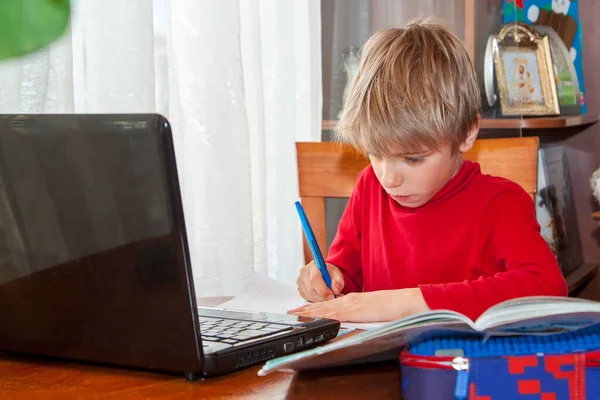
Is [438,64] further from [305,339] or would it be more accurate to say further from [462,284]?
[305,339]

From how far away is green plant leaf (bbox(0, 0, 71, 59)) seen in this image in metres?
1.21

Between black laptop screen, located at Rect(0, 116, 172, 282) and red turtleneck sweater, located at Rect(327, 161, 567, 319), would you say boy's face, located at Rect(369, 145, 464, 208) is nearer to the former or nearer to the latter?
red turtleneck sweater, located at Rect(327, 161, 567, 319)

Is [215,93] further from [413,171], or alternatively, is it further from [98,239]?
[98,239]

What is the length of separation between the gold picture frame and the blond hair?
41.4 inches

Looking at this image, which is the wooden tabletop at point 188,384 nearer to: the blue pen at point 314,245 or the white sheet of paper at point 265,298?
the white sheet of paper at point 265,298

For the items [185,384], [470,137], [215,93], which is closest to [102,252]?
[185,384]

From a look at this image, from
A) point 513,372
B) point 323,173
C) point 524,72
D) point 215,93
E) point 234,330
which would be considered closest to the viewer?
point 513,372

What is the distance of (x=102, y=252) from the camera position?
64 cm

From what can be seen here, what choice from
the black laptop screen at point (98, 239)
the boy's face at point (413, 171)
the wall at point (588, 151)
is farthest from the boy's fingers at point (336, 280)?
the wall at point (588, 151)

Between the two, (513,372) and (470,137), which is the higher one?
(470,137)

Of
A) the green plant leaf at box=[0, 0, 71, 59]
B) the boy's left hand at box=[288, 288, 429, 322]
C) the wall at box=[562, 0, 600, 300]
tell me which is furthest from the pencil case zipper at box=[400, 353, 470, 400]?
the wall at box=[562, 0, 600, 300]

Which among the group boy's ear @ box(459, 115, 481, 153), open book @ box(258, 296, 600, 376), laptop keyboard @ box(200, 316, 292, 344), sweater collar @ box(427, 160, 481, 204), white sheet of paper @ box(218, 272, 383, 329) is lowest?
white sheet of paper @ box(218, 272, 383, 329)

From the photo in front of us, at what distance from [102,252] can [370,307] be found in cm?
36

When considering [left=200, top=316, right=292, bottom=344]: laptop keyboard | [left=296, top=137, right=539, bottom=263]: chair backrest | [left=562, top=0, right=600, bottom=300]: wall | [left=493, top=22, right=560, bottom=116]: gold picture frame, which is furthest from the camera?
[left=562, top=0, right=600, bottom=300]: wall
